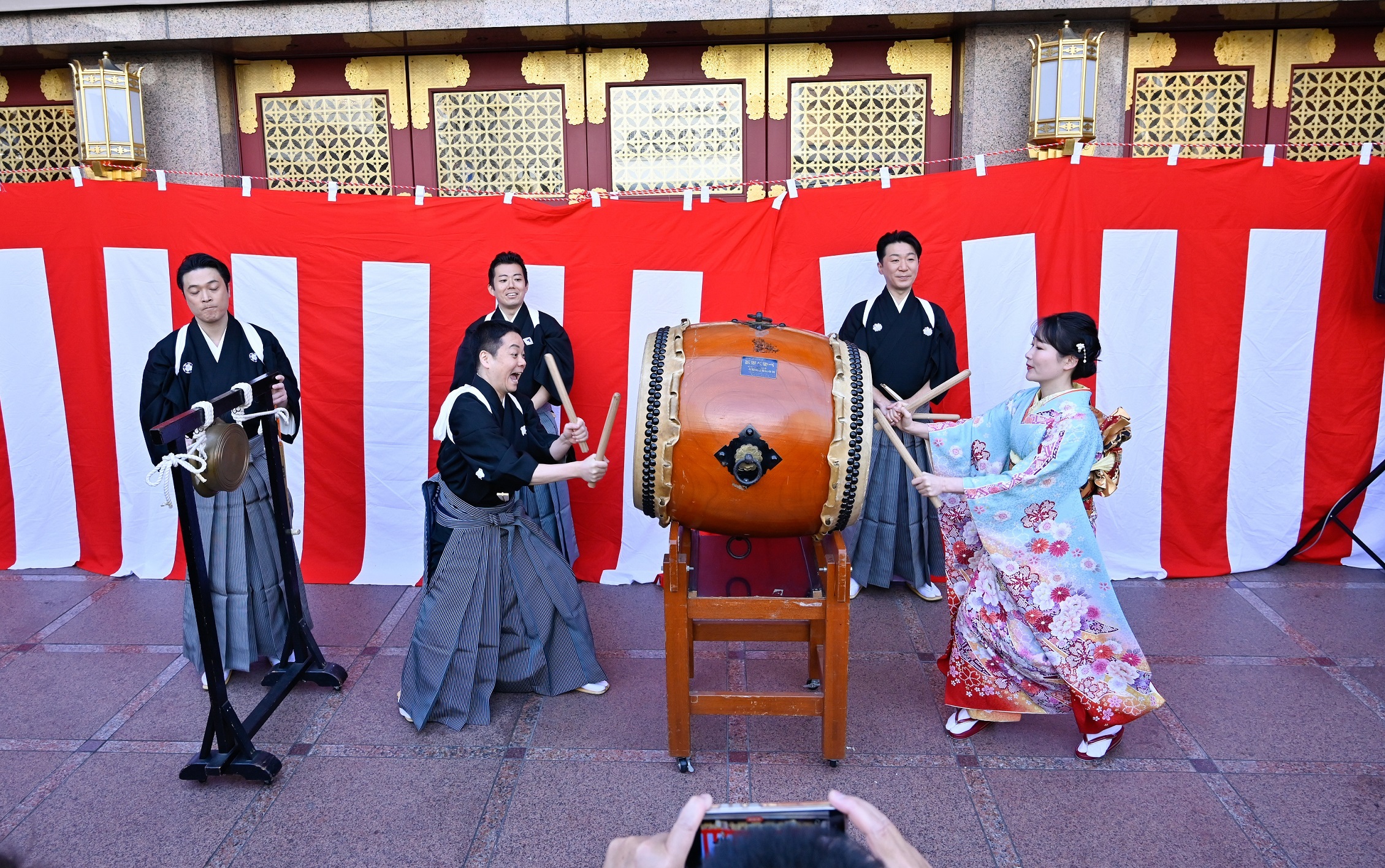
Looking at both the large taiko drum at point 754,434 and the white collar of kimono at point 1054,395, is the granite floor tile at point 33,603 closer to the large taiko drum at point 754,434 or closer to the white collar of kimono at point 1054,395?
the large taiko drum at point 754,434

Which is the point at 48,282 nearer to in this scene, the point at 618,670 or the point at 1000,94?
the point at 618,670

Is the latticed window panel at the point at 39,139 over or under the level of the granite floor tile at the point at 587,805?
over

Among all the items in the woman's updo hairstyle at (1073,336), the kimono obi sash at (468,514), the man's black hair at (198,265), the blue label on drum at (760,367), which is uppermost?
the man's black hair at (198,265)

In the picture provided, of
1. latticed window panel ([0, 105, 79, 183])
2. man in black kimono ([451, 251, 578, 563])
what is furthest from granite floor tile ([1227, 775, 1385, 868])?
latticed window panel ([0, 105, 79, 183])

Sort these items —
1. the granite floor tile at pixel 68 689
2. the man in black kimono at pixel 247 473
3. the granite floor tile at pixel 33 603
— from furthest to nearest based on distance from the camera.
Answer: the granite floor tile at pixel 33 603, the man in black kimono at pixel 247 473, the granite floor tile at pixel 68 689

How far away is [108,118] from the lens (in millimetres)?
4656

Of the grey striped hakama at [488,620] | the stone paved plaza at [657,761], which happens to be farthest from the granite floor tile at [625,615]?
the grey striped hakama at [488,620]

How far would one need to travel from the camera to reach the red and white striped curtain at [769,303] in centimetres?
416

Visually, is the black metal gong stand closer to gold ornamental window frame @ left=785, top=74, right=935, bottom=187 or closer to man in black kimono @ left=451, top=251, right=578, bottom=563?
man in black kimono @ left=451, top=251, right=578, bottom=563

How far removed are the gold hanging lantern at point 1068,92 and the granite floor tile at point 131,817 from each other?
13.7 ft

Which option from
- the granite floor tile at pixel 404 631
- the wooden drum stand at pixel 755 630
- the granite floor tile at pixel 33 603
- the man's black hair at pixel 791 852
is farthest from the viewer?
the granite floor tile at pixel 33 603

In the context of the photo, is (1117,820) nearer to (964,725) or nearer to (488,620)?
(964,725)

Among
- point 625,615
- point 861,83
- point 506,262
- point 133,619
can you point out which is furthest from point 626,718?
point 861,83

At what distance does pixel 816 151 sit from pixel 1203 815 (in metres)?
3.60
